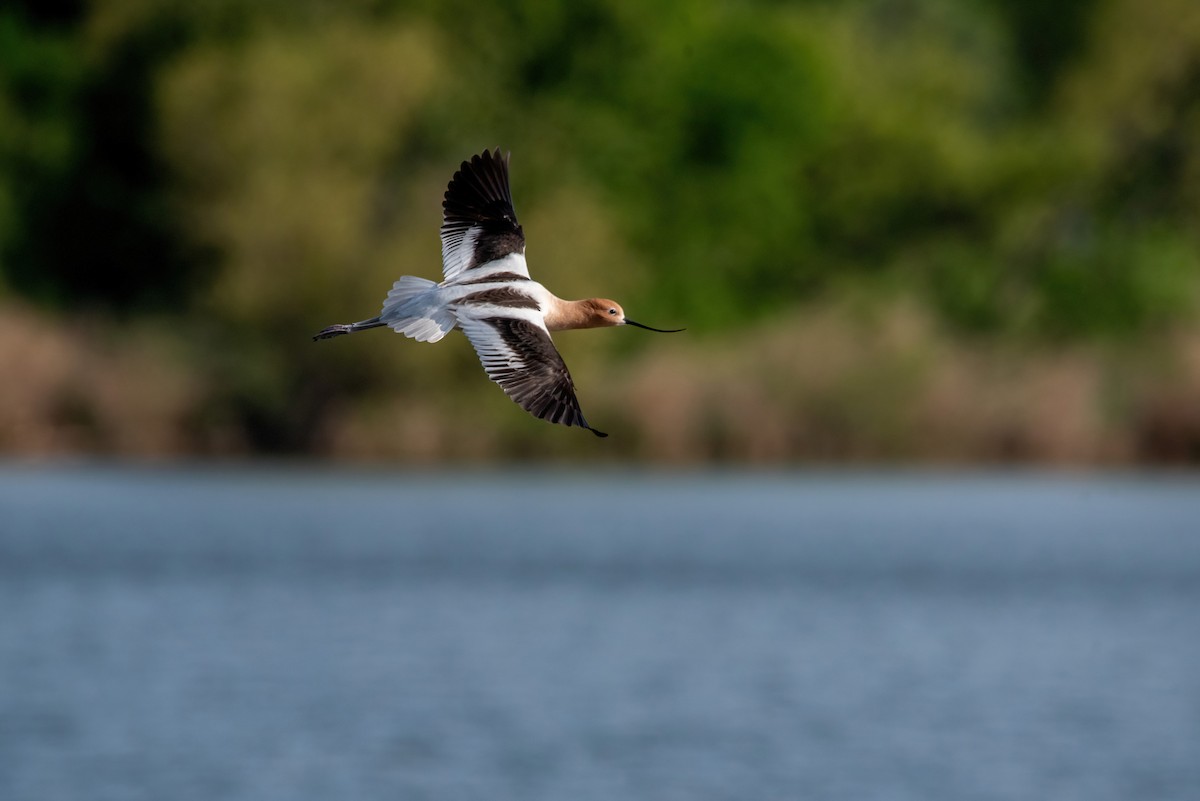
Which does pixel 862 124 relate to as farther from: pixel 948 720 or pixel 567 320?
pixel 567 320

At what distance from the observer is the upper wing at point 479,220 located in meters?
8.97

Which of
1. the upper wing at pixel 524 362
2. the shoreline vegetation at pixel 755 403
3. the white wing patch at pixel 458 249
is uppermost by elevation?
the shoreline vegetation at pixel 755 403

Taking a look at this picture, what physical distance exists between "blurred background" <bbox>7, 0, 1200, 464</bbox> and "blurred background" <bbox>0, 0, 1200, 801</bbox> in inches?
4.9

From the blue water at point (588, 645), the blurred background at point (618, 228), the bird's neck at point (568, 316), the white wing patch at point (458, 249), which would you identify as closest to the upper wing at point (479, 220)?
the white wing patch at point (458, 249)

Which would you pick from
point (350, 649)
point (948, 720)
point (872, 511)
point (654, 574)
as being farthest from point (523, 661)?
point (872, 511)

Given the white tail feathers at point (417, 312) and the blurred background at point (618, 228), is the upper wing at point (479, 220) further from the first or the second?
the blurred background at point (618, 228)

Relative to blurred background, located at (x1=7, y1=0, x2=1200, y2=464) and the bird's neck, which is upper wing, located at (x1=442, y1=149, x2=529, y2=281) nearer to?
the bird's neck

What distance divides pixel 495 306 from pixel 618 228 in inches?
1756

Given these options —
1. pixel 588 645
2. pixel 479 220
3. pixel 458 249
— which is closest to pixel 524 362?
pixel 458 249

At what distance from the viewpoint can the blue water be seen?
27859 mm

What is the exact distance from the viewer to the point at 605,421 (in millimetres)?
41312

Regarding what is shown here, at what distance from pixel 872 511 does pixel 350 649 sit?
2087cm

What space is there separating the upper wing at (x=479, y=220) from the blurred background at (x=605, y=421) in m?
16.9

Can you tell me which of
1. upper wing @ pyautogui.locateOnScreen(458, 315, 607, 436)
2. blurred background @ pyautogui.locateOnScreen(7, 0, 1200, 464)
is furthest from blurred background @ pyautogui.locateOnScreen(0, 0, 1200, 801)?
upper wing @ pyautogui.locateOnScreen(458, 315, 607, 436)
